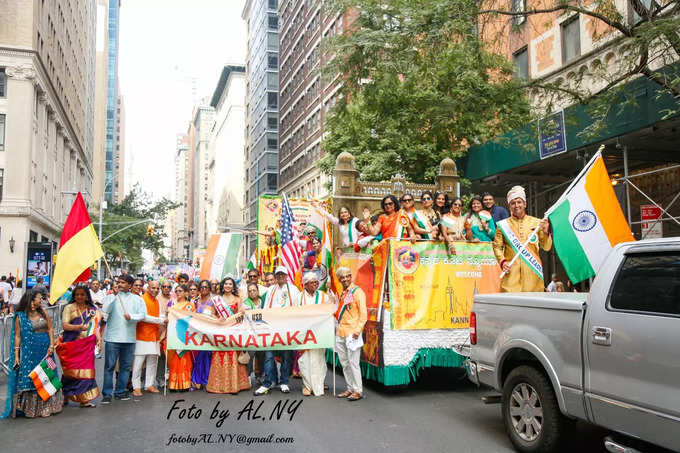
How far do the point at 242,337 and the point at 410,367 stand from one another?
2.46m

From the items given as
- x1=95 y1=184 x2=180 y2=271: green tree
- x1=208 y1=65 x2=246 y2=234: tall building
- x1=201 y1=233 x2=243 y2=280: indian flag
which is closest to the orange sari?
x1=201 y1=233 x2=243 y2=280: indian flag

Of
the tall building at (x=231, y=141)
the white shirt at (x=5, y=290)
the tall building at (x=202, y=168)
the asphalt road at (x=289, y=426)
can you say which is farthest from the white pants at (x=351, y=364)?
the tall building at (x=202, y=168)

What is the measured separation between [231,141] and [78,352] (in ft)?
332

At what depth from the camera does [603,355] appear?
4.60m

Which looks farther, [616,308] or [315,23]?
[315,23]

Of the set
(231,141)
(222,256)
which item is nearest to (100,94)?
(231,141)

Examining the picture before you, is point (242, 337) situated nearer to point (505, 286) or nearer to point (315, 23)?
point (505, 286)

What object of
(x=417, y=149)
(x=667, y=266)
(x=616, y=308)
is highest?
(x=417, y=149)

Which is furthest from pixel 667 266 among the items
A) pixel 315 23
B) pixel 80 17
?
pixel 80 17

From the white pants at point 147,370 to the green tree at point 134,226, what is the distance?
1721 inches

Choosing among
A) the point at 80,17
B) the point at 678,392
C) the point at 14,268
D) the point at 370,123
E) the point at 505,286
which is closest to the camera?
the point at 678,392

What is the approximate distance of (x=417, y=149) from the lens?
76.1ft

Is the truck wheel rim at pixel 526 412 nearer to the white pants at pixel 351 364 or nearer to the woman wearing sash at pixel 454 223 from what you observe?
the white pants at pixel 351 364

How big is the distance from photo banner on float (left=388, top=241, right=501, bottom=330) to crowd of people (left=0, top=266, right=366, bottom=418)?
57 centimetres
